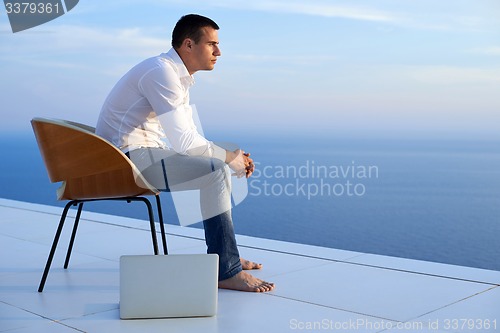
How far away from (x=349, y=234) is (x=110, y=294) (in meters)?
20.2

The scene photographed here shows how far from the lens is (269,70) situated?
2044 cm

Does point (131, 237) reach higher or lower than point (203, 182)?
lower

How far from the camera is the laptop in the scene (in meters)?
2.11

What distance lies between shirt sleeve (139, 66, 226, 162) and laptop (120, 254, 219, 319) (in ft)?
1.50

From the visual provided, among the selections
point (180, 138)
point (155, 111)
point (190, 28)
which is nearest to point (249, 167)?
point (180, 138)

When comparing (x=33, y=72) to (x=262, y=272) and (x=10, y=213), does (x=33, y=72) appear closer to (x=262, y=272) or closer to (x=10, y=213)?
(x=10, y=213)

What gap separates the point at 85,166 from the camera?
2.41 m

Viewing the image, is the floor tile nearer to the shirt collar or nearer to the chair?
the chair

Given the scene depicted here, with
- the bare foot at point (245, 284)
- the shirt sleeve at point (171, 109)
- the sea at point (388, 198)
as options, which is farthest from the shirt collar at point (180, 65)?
the sea at point (388, 198)

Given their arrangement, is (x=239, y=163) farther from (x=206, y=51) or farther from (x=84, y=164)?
(x=84, y=164)

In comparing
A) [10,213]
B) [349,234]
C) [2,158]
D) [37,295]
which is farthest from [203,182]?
[2,158]

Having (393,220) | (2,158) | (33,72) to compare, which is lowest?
(393,220)

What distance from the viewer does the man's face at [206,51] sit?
8.45 ft

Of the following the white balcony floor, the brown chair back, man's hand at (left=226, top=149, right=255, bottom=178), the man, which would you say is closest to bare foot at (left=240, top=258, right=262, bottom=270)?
the white balcony floor
